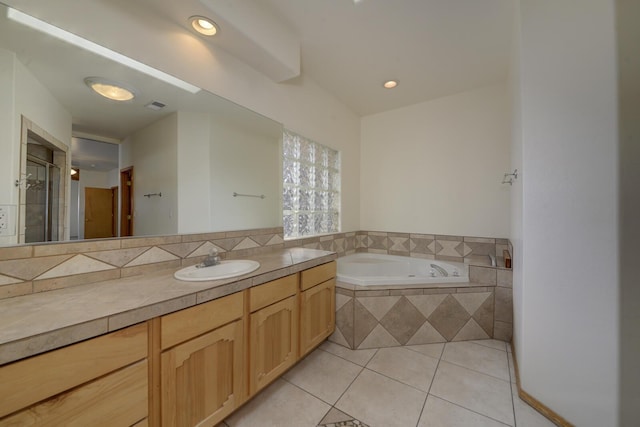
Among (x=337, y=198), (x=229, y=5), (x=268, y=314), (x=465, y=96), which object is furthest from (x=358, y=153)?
(x=268, y=314)

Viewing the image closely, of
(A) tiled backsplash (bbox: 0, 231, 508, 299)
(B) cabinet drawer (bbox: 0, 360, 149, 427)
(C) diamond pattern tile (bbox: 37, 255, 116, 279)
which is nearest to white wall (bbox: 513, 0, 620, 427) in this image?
(A) tiled backsplash (bbox: 0, 231, 508, 299)

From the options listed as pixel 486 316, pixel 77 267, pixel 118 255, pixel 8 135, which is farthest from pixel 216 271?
pixel 486 316

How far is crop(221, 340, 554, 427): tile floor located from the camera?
1.28 meters

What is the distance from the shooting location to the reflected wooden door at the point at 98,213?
3.85 ft

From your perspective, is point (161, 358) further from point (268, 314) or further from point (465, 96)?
point (465, 96)

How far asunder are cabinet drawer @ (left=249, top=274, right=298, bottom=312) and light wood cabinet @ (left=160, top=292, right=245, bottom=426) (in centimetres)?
8

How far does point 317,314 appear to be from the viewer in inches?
69.7

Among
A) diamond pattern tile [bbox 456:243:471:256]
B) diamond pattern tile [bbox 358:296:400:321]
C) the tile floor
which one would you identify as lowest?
the tile floor

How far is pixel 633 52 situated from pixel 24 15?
263cm

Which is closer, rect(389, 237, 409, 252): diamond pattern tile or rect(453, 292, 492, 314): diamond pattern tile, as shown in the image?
rect(453, 292, 492, 314): diamond pattern tile

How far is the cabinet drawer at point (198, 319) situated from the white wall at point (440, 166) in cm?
249

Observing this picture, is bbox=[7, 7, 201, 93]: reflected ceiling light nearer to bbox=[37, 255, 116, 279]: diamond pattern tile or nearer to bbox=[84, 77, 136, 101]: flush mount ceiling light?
bbox=[84, 77, 136, 101]: flush mount ceiling light

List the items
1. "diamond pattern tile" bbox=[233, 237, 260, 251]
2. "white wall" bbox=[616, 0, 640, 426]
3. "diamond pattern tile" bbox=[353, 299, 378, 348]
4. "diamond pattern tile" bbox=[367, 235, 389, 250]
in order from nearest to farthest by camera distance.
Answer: "white wall" bbox=[616, 0, 640, 426]
"diamond pattern tile" bbox=[233, 237, 260, 251]
"diamond pattern tile" bbox=[353, 299, 378, 348]
"diamond pattern tile" bbox=[367, 235, 389, 250]

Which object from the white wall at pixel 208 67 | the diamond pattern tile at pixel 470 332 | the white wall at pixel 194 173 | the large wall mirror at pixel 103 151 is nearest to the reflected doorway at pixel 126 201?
the large wall mirror at pixel 103 151
